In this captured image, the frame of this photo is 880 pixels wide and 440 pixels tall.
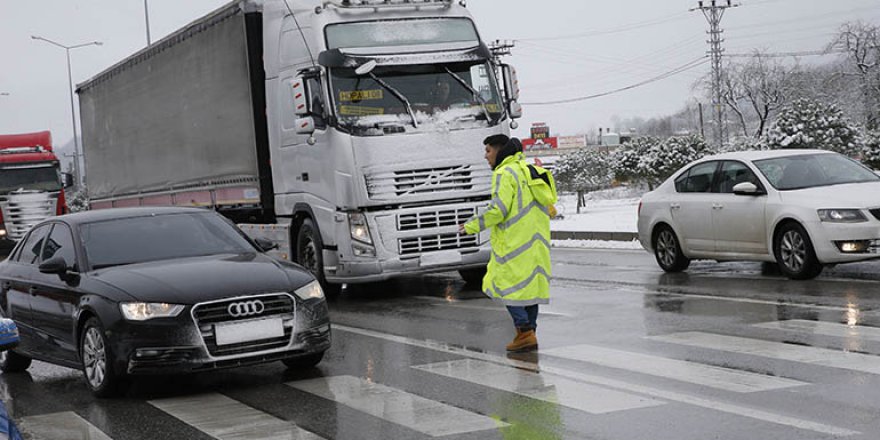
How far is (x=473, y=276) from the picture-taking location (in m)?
16.2

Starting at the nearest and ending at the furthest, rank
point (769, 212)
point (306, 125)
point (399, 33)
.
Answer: point (769, 212), point (306, 125), point (399, 33)

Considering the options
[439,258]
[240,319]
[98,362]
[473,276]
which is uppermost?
[240,319]

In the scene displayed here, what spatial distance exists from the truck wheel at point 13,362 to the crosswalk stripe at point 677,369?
472 centimetres

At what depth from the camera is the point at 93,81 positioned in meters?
24.8

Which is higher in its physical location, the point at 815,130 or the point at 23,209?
the point at 815,130

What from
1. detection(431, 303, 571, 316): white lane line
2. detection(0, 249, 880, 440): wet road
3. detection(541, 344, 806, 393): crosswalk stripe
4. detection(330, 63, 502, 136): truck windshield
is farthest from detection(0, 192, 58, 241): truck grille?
detection(541, 344, 806, 393): crosswalk stripe

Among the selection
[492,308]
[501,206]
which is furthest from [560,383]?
[492,308]

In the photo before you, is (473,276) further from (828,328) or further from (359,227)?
(828,328)

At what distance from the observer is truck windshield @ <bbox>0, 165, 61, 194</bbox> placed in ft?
118

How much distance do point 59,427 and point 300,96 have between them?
23.2 ft

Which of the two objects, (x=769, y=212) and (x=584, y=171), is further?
(x=584, y=171)

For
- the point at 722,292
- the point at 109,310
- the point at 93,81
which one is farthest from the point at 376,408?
the point at 93,81

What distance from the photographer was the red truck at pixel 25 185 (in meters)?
Result: 35.7

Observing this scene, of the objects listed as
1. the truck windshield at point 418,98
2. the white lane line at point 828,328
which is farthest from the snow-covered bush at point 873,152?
the white lane line at point 828,328
